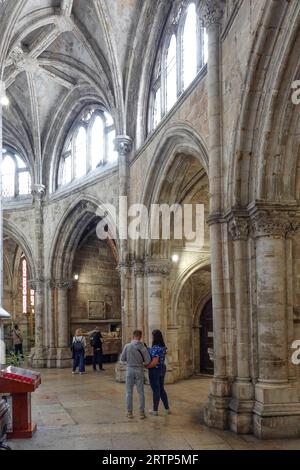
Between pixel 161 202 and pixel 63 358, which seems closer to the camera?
pixel 161 202

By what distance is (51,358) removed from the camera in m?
21.8

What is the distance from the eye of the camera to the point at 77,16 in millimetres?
17312

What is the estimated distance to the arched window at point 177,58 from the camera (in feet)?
40.9

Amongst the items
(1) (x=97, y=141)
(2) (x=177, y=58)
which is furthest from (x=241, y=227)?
(1) (x=97, y=141)

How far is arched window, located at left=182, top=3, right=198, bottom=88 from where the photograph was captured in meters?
12.8

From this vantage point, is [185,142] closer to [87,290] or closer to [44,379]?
[44,379]

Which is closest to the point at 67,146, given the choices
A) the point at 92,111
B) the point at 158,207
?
the point at 92,111

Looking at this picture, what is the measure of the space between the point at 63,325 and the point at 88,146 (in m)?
7.21

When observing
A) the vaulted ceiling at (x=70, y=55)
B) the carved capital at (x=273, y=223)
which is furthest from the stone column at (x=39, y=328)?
the carved capital at (x=273, y=223)

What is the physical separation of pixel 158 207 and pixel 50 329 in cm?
946

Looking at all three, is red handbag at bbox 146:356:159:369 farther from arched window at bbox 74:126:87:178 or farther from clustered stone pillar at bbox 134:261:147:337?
arched window at bbox 74:126:87:178

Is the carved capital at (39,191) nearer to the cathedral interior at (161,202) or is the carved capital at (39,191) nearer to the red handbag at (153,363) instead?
the cathedral interior at (161,202)

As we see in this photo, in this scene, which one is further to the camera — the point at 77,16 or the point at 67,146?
the point at 67,146

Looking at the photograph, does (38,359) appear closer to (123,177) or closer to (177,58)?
(123,177)
